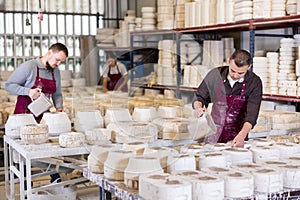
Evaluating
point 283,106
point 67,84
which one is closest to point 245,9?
point 283,106

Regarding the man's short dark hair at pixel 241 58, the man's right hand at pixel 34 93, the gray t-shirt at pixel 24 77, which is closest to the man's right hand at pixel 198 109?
the man's short dark hair at pixel 241 58

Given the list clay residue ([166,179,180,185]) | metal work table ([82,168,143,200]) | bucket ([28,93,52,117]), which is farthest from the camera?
bucket ([28,93,52,117])

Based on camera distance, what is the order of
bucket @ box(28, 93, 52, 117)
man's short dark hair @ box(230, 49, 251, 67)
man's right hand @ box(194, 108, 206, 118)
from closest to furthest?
1. man's short dark hair @ box(230, 49, 251, 67)
2. man's right hand @ box(194, 108, 206, 118)
3. bucket @ box(28, 93, 52, 117)

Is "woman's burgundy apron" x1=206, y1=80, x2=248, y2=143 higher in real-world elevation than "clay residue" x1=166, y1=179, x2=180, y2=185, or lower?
higher

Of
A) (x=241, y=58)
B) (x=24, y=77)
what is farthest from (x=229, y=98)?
(x=24, y=77)

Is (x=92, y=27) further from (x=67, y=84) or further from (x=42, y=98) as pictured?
(x=42, y=98)

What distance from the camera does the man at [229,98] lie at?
3705 mm

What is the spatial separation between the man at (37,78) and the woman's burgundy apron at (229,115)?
1.55m

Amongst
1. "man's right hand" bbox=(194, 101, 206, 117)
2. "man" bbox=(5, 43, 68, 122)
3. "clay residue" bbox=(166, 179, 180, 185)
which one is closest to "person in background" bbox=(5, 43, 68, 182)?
"man" bbox=(5, 43, 68, 122)

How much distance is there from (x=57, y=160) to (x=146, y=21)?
423 centimetres

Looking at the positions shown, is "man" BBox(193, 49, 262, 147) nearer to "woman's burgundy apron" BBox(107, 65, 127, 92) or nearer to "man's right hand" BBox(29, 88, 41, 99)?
"woman's burgundy apron" BBox(107, 65, 127, 92)

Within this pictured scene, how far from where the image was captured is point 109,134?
11.5 feet

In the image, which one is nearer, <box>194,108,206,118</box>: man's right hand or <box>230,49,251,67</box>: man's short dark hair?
<box>230,49,251,67</box>: man's short dark hair

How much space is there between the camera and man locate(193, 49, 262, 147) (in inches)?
146
